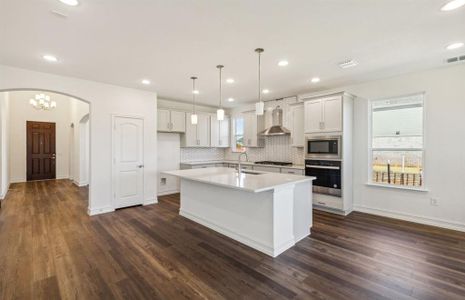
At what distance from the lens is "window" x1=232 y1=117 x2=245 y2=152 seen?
23.4 feet

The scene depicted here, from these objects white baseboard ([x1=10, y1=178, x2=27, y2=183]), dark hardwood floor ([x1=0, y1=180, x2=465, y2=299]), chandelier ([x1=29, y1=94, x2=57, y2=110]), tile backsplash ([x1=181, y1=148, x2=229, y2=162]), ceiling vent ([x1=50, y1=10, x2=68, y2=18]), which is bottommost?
dark hardwood floor ([x1=0, y1=180, x2=465, y2=299])

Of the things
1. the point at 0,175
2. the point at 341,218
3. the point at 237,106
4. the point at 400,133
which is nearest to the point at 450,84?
the point at 400,133

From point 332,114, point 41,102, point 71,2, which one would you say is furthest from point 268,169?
point 41,102

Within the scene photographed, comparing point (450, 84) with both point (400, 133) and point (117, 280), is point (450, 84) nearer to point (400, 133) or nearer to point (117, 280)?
point (400, 133)

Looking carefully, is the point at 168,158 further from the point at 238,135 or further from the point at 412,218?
the point at 412,218

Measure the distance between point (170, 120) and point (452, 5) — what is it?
556cm

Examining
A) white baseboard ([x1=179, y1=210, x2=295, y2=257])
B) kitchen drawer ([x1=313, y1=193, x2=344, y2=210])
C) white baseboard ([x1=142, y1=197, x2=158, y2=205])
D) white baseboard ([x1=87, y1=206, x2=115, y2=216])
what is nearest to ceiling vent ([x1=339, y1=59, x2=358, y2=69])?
kitchen drawer ([x1=313, y1=193, x2=344, y2=210])

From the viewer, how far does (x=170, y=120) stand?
607 centimetres

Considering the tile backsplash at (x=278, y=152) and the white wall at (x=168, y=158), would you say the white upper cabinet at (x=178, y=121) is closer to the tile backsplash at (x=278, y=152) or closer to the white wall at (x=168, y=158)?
the white wall at (x=168, y=158)

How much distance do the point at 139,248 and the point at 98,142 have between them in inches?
103

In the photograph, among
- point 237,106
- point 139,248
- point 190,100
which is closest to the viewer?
point 139,248

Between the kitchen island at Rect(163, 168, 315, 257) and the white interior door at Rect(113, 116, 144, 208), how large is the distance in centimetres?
200

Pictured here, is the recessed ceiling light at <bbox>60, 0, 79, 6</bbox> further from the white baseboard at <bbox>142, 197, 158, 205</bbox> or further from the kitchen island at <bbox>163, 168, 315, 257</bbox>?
the white baseboard at <bbox>142, 197, 158, 205</bbox>

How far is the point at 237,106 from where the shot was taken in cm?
728
